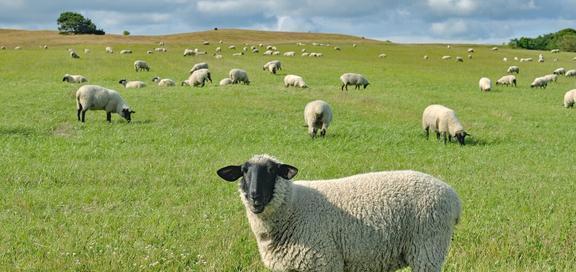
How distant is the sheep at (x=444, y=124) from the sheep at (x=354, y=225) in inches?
590

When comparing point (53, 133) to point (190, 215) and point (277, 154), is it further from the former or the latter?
point (190, 215)

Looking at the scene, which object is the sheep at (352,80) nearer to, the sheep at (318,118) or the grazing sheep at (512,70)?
the sheep at (318,118)

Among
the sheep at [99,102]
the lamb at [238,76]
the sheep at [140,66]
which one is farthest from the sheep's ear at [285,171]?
the sheep at [140,66]

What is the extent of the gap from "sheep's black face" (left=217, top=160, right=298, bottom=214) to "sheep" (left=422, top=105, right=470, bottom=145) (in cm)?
1596

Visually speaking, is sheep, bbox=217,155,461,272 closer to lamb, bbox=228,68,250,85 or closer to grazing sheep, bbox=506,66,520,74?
lamb, bbox=228,68,250,85

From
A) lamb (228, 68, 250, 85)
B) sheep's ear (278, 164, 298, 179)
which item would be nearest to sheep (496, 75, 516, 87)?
lamb (228, 68, 250, 85)

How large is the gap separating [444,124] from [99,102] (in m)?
15.2

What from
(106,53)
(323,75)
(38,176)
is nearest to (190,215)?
(38,176)

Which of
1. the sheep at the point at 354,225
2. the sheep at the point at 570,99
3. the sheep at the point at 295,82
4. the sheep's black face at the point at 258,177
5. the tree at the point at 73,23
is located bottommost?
the sheep at the point at 570,99

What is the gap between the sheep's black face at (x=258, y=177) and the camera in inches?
237

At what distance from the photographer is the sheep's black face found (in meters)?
6.01

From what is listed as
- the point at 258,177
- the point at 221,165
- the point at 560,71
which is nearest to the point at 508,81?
the point at 560,71

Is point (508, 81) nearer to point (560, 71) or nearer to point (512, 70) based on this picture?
point (512, 70)

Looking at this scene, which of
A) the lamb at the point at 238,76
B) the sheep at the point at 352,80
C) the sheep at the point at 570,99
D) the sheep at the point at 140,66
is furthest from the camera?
the sheep at the point at 140,66
